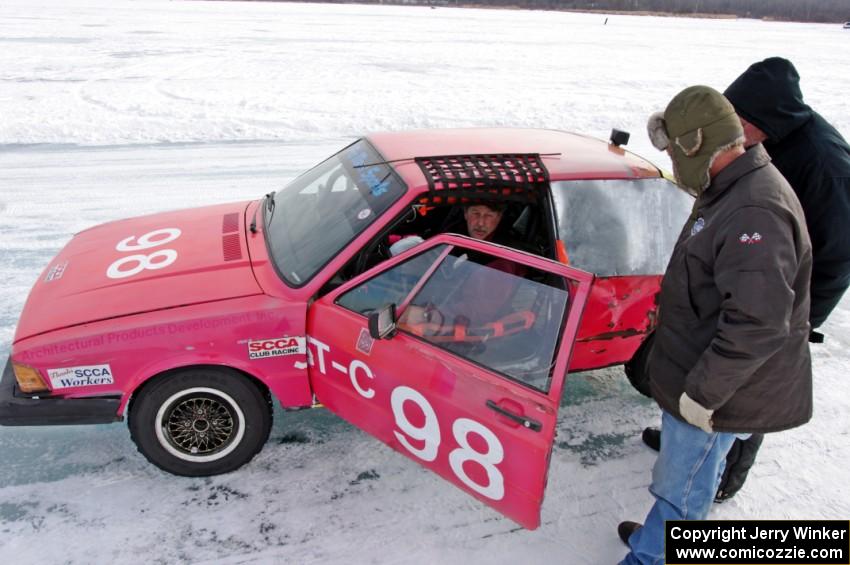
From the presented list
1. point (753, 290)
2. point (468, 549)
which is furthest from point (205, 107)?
point (753, 290)

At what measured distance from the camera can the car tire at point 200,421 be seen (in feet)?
9.32

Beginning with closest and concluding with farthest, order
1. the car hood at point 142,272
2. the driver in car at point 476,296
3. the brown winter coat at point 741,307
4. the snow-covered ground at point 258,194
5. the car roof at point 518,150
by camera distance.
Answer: the brown winter coat at point 741,307 < the driver in car at point 476,296 < the snow-covered ground at point 258,194 < the car hood at point 142,272 < the car roof at point 518,150

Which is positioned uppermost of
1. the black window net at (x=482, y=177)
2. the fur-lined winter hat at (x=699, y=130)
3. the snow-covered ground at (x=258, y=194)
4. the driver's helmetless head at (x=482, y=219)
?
the fur-lined winter hat at (x=699, y=130)

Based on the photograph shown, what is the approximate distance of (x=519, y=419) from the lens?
232 centimetres

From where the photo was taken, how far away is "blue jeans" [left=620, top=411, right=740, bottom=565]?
2270mm

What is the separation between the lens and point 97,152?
8.19 m

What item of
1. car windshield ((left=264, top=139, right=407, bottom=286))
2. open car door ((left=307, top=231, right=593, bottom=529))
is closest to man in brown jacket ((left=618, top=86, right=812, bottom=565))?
open car door ((left=307, top=231, right=593, bottom=529))

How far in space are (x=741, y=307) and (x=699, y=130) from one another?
598 millimetres

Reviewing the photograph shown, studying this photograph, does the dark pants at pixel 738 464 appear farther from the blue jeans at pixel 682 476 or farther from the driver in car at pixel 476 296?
the driver in car at pixel 476 296

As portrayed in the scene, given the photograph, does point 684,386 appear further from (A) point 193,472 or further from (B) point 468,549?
(A) point 193,472

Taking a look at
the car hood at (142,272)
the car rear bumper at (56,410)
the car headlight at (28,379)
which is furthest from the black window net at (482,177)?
the car headlight at (28,379)

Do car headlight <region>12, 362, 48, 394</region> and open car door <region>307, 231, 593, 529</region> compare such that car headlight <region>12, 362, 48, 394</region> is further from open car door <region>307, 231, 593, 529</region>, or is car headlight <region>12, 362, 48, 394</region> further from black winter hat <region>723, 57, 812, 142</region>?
black winter hat <region>723, 57, 812, 142</region>

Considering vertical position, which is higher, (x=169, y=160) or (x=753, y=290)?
(x=753, y=290)

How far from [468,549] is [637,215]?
6.65 ft
